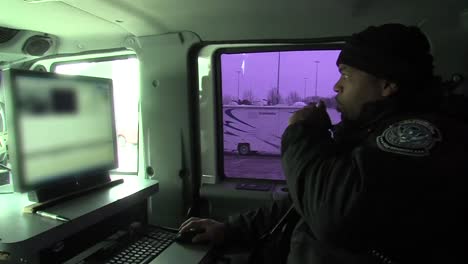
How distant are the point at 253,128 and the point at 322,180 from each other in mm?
1271

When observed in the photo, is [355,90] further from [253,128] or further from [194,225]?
[253,128]

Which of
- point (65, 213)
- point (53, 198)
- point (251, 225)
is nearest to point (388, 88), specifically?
point (251, 225)

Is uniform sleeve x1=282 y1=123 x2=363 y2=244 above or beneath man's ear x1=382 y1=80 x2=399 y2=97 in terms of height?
beneath

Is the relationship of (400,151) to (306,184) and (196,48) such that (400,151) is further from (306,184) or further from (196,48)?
(196,48)

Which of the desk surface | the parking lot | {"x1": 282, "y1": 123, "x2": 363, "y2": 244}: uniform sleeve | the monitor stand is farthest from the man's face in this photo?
the monitor stand

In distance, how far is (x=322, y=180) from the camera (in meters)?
1.05

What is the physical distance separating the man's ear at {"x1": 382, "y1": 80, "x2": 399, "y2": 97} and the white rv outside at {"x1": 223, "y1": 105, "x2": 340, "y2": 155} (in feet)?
3.24

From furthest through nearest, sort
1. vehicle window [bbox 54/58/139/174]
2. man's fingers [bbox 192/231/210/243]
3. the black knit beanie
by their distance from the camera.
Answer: vehicle window [bbox 54/58/139/174], man's fingers [bbox 192/231/210/243], the black knit beanie

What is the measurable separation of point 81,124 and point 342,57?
1.20m

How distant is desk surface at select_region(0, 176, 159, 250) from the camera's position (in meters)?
1.18

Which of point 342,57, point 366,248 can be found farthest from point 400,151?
point 342,57

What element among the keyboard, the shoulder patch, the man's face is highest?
the man's face

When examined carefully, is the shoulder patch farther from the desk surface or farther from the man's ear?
the desk surface

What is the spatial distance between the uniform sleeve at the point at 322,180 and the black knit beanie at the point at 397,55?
30 centimetres
